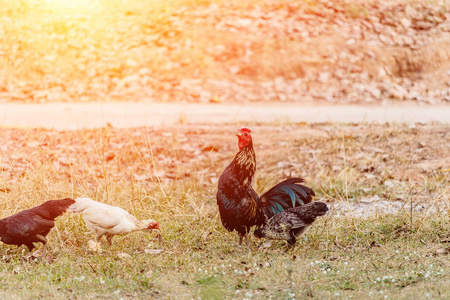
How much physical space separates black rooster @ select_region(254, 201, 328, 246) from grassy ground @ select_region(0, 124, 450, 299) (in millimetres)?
198

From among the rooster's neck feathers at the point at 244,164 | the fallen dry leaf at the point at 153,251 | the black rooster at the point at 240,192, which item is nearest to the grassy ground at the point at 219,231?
the fallen dry leaf at the point at 153,251

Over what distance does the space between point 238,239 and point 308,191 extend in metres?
0.84

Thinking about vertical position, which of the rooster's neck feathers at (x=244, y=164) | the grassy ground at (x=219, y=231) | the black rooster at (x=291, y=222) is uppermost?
the rooster's neck feathers at (x=244, y=164)

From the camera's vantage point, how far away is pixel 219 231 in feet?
21.8

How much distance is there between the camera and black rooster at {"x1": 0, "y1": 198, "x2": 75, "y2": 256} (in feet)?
18.3

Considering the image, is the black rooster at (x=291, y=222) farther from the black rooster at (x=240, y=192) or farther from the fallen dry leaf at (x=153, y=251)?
the fallen dry leaf at (x=153, y=251)

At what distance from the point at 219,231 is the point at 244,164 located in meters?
1.05

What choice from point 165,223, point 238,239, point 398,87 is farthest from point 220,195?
point 398,87

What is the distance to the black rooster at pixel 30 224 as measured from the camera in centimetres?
559

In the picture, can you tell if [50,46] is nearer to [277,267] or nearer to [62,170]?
[62,170]

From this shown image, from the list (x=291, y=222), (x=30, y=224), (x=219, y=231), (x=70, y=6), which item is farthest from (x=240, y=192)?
(x=70, y=6)

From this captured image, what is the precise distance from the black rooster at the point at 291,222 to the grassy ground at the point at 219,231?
0.65 ft

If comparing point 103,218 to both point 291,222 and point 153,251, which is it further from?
point 291,222

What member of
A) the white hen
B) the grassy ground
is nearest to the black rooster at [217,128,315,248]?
the grassy ground
